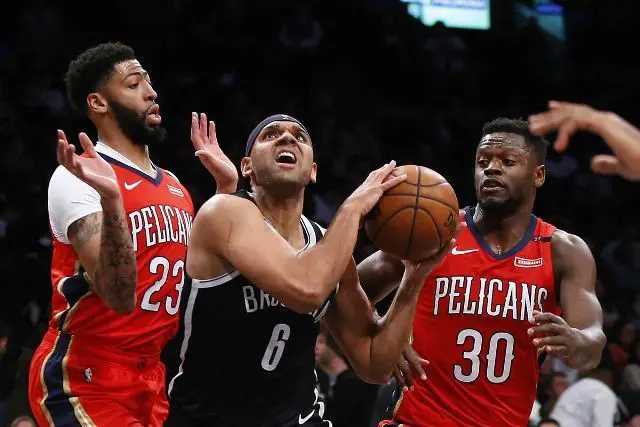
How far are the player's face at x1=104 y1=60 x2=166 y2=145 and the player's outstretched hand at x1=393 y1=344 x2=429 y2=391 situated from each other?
1.53 meters

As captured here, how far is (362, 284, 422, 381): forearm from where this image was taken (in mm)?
4355

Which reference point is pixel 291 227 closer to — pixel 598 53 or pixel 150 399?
pixel 150 399

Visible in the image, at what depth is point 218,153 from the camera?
523cm

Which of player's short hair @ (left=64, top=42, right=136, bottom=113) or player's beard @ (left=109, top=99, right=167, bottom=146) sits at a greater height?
player's short hair @ (left=64, top=42, right=136, bottom=113)

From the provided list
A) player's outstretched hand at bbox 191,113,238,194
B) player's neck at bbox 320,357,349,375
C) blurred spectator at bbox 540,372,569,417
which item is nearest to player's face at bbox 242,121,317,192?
player's outstretched hand at bbox 191,113,238,194

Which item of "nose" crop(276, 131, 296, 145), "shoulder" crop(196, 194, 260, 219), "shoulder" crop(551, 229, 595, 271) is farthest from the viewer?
"shoulder" crop(551, 229, 595, 271)

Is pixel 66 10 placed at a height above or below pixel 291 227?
above

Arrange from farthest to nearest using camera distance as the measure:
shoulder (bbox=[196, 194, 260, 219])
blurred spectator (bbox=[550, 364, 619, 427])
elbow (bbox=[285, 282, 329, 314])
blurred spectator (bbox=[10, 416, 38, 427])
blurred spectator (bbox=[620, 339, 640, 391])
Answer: blurred spectator (bbox=[620, 339, 640, 391]) → blurred spectator (bbox=[550, 364, 619, 427]) → blurred spectator (bbox=[10, 416, 38, 427]) → shoulder (bbox=[196, 194, 260, 219]) → elbow (bbox=[285, 282, 329, 314])

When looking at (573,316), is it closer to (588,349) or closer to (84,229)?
(588,349)

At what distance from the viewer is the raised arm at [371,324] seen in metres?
4.36

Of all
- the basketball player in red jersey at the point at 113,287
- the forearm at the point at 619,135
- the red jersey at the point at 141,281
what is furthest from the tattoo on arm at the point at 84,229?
the forearm at the point at 619,135

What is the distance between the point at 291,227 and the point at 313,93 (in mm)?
8853

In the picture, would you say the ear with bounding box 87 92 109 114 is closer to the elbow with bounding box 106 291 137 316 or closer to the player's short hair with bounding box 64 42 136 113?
the player's short hair with bounding box 64 42 136 113

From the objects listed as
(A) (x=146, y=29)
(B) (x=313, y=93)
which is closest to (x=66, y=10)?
(A) (x=146, y=29)
